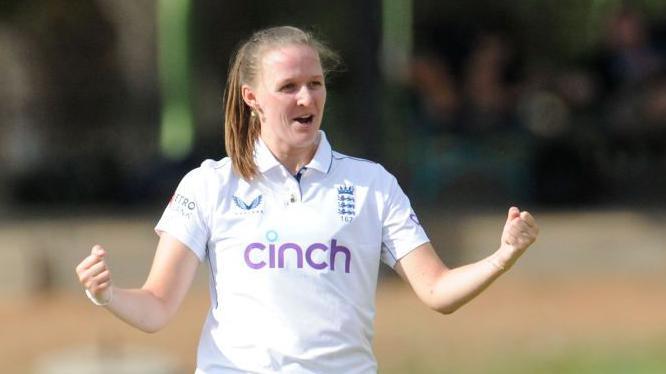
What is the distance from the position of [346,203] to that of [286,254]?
245mm

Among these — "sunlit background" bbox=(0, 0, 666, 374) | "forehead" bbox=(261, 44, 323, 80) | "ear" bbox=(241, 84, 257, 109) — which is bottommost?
"sunlit background" bbox=(0, 0, 666, 374)

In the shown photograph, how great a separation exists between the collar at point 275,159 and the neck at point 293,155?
0.04 ft

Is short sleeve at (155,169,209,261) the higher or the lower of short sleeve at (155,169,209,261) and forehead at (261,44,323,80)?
the lower

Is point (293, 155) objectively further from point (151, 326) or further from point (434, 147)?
point (434, 147)

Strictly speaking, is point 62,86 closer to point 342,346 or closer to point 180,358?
point 180,358

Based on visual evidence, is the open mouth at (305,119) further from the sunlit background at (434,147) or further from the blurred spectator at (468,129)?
the blurred spectator at (468,129)

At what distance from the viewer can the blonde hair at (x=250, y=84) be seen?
4.73m

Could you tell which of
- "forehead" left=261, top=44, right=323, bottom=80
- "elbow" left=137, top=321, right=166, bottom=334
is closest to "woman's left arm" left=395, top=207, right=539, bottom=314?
"forehead" left=261, top=44, right=323, bottom=80

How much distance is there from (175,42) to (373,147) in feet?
8.64

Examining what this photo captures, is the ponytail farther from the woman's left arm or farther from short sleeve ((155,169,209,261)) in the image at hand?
the woman's left arm

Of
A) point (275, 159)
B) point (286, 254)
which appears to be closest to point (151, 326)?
point (286, 254)

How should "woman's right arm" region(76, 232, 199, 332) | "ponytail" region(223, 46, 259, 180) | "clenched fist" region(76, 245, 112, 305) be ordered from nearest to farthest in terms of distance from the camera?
"clenched fist" region(76, 245, 112, 305) → "woman's right arm" region(76, 232, 199, 332) → "ponytail" region(223, 46, 259, 180)

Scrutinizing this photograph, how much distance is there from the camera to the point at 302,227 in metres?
4.61

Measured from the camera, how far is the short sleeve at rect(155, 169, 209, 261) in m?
4.66
